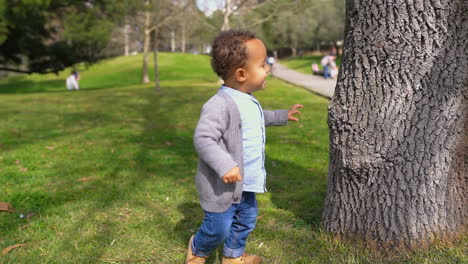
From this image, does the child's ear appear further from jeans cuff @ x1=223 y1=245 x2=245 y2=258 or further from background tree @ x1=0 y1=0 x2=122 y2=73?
background tree @ x1=0 y1=0 x2=122 y2=73

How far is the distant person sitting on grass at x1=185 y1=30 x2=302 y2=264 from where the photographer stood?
A: 2.47 metres

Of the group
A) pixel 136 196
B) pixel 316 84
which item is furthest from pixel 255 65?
pixel 316 84

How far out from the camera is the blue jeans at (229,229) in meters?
2.60

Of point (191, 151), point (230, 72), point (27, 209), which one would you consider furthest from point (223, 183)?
point (191, 151)

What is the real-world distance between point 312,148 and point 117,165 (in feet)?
9.80

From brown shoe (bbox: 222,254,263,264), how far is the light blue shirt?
0.58m

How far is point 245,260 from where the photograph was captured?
2.93 m

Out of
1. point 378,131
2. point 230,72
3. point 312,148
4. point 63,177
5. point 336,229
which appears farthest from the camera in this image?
point 312,148

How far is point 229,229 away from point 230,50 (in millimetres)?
1131

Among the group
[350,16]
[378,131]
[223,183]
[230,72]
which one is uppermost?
[350,16]

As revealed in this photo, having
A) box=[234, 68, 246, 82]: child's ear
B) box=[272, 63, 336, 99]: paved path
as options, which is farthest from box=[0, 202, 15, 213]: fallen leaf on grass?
box=[272, 63, 336, 99]: paved path

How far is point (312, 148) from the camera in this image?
663cm

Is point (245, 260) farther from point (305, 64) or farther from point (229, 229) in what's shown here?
point (305, 64)

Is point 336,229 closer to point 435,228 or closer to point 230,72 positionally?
point 435,228
